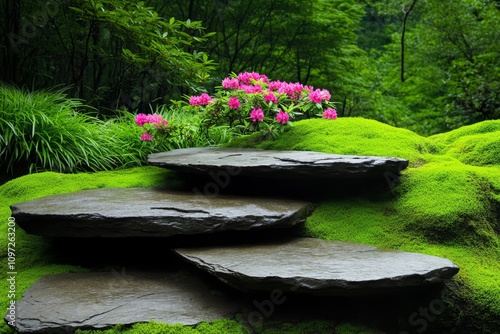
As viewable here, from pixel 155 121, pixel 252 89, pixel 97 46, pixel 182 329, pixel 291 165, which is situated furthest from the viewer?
pixel 97 46

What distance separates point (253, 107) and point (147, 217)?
203 cm

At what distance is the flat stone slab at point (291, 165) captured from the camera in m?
3.58

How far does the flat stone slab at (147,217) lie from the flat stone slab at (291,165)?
279 mm

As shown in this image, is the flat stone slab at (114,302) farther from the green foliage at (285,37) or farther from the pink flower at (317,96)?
the green foliage at (285,37)

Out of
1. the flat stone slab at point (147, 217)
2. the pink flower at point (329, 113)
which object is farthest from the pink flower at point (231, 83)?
the flat stone slab at point (147, 217)

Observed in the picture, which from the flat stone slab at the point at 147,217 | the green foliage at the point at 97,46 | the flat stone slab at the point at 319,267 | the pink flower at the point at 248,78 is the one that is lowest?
the flat stone slab at the point at 319,267

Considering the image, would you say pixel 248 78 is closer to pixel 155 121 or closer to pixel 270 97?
pixel 270 97

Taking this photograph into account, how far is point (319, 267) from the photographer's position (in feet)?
9.21

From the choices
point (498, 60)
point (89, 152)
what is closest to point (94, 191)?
point (89, 152)

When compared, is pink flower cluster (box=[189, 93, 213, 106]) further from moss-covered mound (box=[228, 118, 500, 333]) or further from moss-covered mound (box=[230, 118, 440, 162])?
Answer: moss-covered mound (box=[228, 118, 500, 333])

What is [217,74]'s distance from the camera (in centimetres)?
1040

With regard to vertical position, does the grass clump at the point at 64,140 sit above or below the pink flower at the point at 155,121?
below

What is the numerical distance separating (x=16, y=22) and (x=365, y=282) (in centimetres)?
617

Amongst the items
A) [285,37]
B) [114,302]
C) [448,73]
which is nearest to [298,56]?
[285,37]
